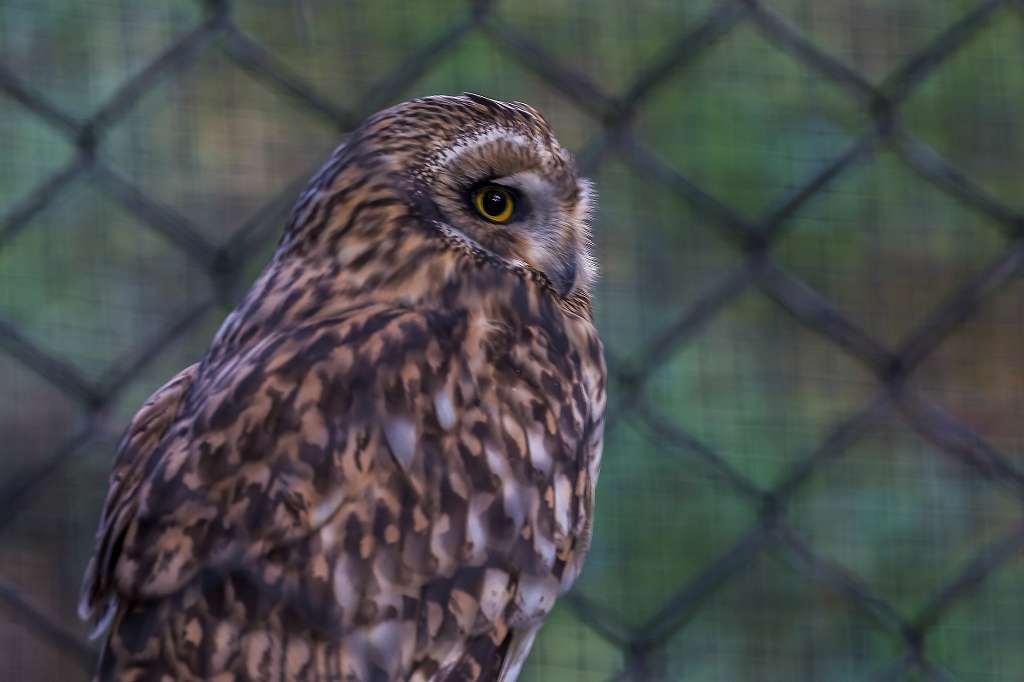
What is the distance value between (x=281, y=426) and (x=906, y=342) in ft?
2.54

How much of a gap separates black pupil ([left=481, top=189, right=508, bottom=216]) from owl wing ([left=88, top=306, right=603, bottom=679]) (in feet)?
0.43

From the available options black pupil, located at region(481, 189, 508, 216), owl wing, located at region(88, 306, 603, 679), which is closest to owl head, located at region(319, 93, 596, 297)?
black pupil, located at region(481, 189, 508, 216)

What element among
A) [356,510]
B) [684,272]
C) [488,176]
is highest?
[684,272]

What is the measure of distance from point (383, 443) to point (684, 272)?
58 cm

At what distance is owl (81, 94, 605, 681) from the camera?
134 centimetres

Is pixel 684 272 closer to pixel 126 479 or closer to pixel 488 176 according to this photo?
pixel 488 176

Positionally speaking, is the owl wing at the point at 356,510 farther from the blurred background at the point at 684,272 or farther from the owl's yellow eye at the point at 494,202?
the blurred background at the point at 684,272

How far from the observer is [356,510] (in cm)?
136

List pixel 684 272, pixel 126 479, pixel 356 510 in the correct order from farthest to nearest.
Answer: pixel 684 272 → pixel 126 479 → pixel 356 510

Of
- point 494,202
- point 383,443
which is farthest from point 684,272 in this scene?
point 383,443

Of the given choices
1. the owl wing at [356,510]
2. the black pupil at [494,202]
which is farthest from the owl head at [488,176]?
the owl wing at [356,510]

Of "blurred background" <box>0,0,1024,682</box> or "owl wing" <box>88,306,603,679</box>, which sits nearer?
"owl wing" <box>88,306,603,679</box>

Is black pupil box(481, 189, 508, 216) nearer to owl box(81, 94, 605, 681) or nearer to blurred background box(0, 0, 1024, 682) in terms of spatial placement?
owl box(81, 94, 605, 681)

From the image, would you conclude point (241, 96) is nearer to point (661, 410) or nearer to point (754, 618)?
point (661, 410)
